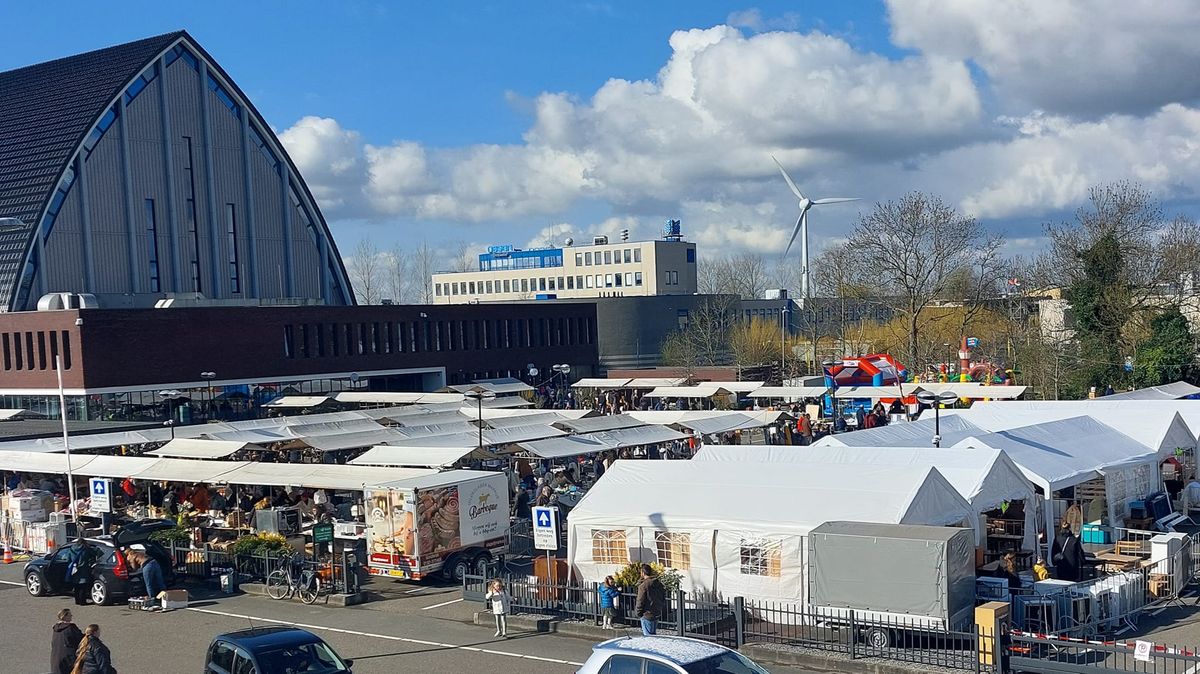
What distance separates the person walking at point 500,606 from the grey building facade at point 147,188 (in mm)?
52265

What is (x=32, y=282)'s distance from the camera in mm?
61938

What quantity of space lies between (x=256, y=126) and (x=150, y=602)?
60112mm

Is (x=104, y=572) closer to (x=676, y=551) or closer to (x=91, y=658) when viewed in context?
(x=91, y=658)

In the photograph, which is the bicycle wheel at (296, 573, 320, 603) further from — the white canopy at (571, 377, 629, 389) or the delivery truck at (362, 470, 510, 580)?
the white canopy at (571, 377, 629, 389)

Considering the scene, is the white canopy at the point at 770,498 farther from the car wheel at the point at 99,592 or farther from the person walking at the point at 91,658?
the car wheel at the point at 99,592

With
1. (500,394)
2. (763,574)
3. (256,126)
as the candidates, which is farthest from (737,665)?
(256,126)

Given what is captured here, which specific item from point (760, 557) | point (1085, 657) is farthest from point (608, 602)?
point (1085, 657)

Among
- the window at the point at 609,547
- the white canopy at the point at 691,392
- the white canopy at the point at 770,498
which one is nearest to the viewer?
the white canopy at the point at 770,498

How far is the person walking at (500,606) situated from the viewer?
17.9m

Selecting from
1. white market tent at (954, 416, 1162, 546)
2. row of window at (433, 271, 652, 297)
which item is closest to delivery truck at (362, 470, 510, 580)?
white market tent at (954, 416, 1162, 546)

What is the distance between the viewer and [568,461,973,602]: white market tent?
18312mm

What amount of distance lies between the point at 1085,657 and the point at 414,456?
17777 millimetres

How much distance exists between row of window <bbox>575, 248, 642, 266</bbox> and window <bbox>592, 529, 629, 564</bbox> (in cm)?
10563

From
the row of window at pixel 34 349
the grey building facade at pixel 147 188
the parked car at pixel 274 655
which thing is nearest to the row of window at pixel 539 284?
the grey building facade at pixel 147 188
